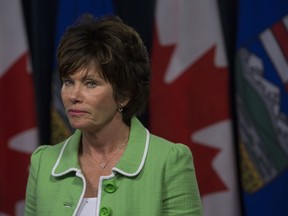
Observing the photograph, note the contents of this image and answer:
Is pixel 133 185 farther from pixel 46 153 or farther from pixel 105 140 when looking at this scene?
pixel 46 153

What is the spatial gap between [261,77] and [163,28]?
0.47 meters

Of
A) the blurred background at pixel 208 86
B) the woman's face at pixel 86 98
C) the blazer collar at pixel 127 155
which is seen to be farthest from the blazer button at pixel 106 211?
the blurred background at pixel 208 86

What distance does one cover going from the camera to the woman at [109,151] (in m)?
1.84

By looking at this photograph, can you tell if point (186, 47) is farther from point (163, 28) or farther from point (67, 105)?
point (67, 105)

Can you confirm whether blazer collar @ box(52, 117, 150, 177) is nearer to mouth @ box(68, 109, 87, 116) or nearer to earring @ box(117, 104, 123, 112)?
earring @ box(117, 104, 123, 112)

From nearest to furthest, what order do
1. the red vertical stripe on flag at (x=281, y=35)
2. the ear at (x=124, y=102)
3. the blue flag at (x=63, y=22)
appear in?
the ear at (x=124, y=102) → the red vertical stripe on flag at (x=281, y=35) → the blue flag at (x=63, y=22)

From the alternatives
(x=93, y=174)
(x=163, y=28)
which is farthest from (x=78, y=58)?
(x=163, y=28)

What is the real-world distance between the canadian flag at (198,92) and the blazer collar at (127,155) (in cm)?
117

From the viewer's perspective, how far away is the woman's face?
6.00 feet

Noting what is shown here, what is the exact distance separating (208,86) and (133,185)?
52.3 inches

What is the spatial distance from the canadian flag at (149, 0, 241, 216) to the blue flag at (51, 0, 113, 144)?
0.27m

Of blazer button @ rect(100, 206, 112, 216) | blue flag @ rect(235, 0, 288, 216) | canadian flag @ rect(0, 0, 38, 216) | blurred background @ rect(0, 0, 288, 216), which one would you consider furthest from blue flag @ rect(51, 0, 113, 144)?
blazer button @ rect(100, 206, 112, 216)

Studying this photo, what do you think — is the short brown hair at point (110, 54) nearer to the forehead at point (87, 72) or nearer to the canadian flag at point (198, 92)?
the forehead at point (87, 72)

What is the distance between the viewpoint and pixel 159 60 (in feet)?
10.4
